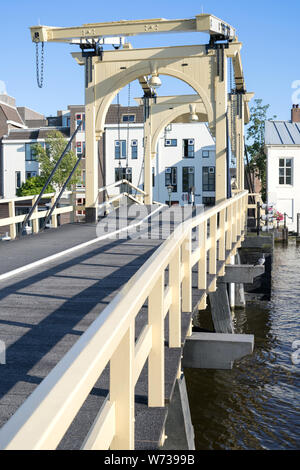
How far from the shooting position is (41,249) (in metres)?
9.79

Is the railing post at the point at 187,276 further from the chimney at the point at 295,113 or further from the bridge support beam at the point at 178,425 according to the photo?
the chimney at the point at 295,113

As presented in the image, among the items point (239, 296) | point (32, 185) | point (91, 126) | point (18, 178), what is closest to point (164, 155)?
point (32, 185)

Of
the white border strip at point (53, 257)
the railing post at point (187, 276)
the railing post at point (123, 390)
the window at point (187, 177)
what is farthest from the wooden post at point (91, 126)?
the window at point (187, 177)

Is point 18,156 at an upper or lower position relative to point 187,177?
upper

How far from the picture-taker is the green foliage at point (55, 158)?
4850 centimetres

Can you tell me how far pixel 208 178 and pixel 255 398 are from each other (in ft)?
143

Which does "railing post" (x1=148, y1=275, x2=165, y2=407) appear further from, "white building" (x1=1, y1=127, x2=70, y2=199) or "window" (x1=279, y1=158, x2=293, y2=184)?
"white building" (x1=1, y1=127, x2=70, y2=199)

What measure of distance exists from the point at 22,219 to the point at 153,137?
981 centimetres

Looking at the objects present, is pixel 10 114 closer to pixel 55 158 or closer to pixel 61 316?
pixel 55 158

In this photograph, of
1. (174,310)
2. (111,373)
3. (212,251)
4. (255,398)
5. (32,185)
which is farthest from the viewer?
(32,185)

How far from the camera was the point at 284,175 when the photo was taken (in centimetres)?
3616

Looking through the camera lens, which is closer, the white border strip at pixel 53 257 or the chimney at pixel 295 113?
the white border strip at pixel 53 257

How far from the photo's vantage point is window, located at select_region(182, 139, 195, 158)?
53.1 meters

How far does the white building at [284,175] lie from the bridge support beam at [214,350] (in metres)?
30.0
